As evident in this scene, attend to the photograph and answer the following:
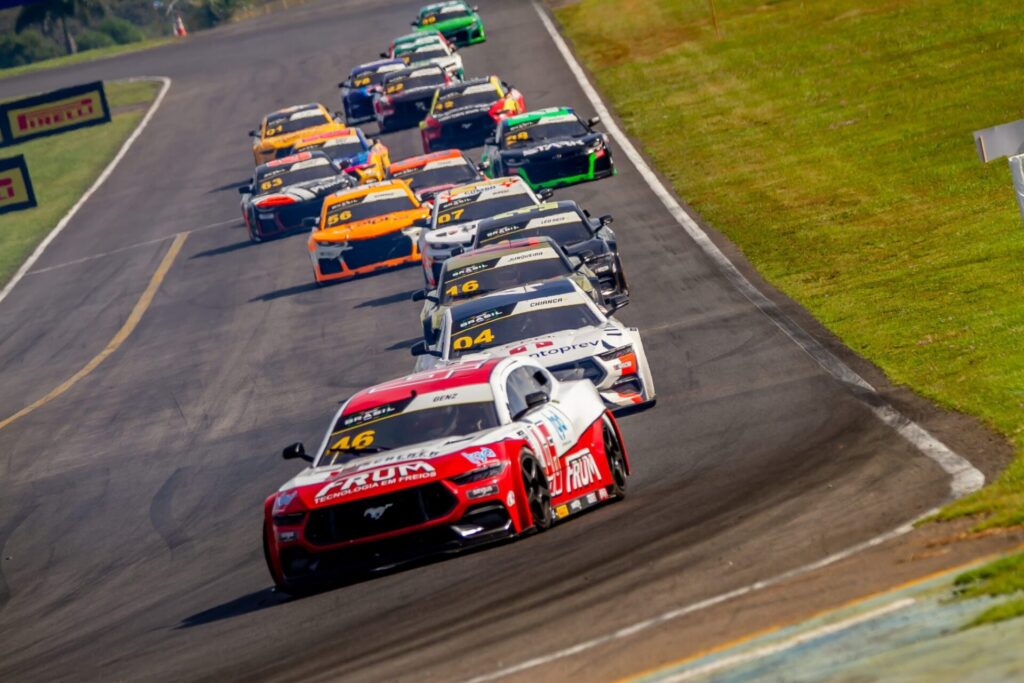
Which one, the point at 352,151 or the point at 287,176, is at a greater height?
the point at 352,151

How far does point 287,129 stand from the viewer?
4506 centimetres

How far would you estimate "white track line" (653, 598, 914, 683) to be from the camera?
870cm

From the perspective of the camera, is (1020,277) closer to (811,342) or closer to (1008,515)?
(811,342)

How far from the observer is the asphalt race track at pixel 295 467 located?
1102 centimetres

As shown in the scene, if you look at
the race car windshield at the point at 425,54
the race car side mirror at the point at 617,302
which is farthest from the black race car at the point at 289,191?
the race car side mirror at the point at 617,302

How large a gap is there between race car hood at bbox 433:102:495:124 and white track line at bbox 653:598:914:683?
106 ft

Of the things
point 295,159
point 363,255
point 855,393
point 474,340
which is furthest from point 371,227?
point 855,393

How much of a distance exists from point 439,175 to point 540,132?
9.07 ft

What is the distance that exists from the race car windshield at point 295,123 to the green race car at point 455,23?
15.5 metres

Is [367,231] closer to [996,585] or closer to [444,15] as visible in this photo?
[996,585]

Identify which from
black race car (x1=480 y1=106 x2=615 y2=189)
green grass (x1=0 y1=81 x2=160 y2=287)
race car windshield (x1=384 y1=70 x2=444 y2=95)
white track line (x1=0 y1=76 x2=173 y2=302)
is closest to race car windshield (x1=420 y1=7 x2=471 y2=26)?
white track line (x1=0 y1=76 x2=173 y2=302)

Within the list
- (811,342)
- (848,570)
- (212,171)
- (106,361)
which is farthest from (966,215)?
(212,171)

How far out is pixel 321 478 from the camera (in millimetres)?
12906

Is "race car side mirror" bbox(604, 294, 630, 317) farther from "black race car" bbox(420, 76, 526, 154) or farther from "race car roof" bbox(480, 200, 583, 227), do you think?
"black race car" bbox(420, 76, 526, 154)
